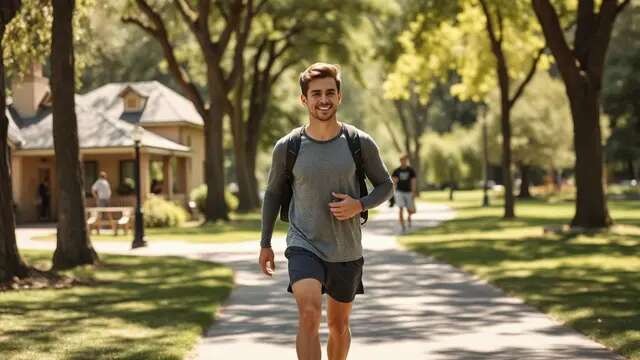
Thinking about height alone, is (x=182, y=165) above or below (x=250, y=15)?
below

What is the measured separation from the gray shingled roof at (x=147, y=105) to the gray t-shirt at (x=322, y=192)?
3818 centimetres

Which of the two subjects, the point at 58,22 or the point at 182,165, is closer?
the point at 58,22

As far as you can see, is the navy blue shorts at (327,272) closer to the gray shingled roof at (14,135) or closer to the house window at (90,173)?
the gray shingled roof at (14,135)

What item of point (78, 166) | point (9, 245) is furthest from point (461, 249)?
point (9, 245)

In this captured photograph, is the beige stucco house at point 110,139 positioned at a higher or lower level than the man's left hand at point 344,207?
higher

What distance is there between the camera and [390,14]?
38.8m

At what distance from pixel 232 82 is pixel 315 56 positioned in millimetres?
7660

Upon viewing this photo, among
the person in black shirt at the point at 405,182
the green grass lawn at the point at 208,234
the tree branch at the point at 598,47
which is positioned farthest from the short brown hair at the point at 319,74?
the green grass lawn at the point at 208,234

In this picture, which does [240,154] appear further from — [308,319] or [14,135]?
[308,319]

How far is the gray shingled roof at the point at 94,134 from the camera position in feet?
128

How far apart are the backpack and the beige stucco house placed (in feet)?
105

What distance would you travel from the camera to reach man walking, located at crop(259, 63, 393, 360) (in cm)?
572

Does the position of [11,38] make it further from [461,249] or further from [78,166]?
[461,249]

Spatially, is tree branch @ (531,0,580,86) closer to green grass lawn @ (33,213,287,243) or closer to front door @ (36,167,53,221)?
green grass lawn @ (33,213,287,243)
